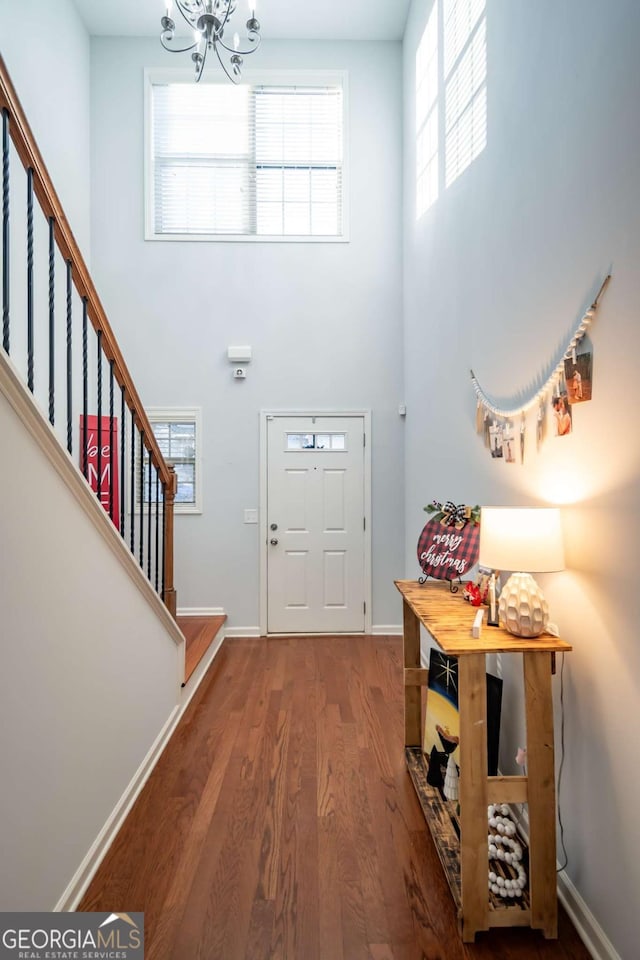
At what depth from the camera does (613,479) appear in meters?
1.45

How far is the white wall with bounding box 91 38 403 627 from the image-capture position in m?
4.46

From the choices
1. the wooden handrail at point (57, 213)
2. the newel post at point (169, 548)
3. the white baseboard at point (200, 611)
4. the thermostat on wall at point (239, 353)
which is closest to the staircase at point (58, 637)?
the wooden handrail at point (57, 213)

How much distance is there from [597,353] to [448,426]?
5.41 ft

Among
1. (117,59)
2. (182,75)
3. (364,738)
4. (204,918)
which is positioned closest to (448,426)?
(364,738)

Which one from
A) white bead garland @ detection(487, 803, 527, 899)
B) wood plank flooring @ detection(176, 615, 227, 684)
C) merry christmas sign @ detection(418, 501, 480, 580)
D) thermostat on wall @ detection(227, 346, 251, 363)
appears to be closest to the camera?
white bead garland @ detection(487, 803, 527, 899)

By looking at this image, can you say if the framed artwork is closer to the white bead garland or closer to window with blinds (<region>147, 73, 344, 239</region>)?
the white bead garland

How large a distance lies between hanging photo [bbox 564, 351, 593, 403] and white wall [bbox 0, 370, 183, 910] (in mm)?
1718

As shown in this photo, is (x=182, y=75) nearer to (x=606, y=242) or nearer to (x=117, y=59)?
(x=117, y=59)

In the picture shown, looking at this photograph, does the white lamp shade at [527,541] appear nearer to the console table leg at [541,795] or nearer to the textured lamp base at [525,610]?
the textured lamp base at [525,610]

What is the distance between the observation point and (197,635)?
12.7ft

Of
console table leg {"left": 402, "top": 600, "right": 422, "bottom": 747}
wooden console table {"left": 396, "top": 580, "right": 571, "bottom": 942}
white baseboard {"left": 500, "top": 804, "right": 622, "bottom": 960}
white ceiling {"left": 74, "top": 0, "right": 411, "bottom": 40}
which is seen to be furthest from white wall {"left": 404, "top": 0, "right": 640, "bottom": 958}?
white ceiling {"left": 74, "top": 0, "right": 411, "bottom": 40}

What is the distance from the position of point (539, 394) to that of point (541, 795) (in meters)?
1.37

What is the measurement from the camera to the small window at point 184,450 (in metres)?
4.50

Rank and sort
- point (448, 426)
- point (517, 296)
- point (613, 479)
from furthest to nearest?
point (448, 426) < point (517, 296) < point (613, 479)
